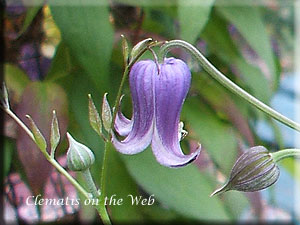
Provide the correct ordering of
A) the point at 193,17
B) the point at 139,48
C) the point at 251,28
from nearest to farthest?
the point at 139,48 < the point at 193,17 < the point at 251,28

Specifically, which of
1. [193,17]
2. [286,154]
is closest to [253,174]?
[286,154]

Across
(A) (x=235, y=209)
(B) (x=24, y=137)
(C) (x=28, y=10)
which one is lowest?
(A) (x=235, y=209)

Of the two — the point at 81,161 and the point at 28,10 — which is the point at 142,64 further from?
the point at 28,10

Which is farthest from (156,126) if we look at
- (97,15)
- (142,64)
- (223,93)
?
(223,93)

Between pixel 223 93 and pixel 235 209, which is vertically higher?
pixel 223 93

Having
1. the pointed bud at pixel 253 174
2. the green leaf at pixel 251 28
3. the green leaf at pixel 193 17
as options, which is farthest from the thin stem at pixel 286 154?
the green leaf at pixel 251 28

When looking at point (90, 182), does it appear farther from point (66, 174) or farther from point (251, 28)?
point (251, 28)

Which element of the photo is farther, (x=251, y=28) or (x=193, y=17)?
(x=251, y=28)

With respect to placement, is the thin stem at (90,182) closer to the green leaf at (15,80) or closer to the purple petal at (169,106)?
the purple petal at (169,106)
